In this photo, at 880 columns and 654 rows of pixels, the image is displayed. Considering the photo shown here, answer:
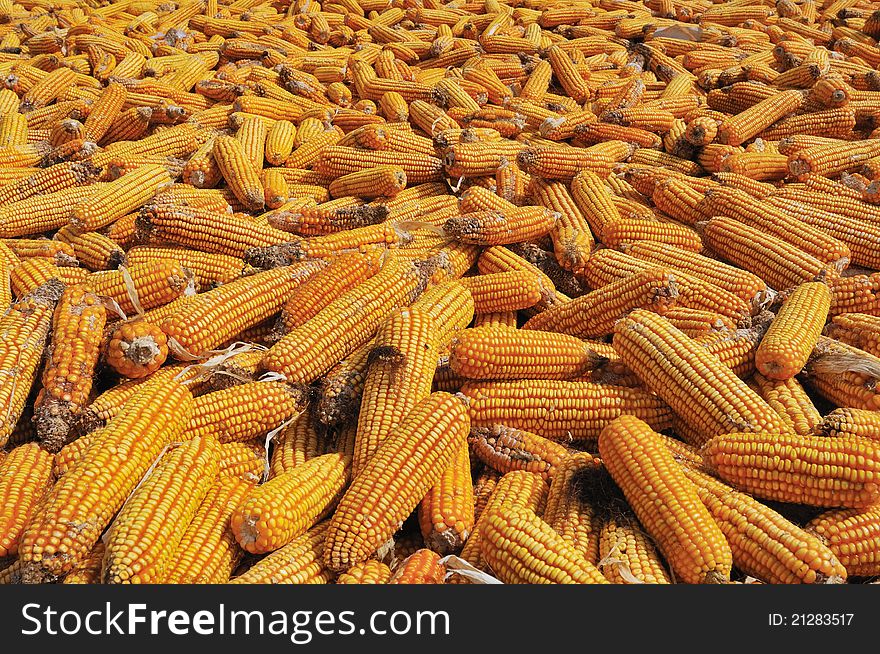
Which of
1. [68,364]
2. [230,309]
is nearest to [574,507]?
[230,309]

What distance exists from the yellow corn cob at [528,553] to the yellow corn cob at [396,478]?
1.31ft

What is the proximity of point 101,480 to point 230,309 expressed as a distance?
1419mm

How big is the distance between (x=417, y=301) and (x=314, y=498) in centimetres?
164

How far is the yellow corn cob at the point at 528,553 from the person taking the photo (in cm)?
273

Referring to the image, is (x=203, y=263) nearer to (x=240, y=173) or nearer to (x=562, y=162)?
(x=240, y=173)

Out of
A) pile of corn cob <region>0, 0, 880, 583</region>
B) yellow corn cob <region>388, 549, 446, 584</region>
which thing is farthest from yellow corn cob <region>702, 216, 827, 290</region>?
yellow corn cob <region>388, 549, 446, 584</region>

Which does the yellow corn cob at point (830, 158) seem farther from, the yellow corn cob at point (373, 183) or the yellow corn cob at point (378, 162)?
the yellow corn cob at point (373, 183)

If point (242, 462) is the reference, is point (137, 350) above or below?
above

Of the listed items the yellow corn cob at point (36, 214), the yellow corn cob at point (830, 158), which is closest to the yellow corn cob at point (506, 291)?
the yellow corn cob at point (830, 158)

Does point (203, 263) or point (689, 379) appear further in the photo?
point (203, 263)

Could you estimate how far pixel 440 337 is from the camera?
4.11m

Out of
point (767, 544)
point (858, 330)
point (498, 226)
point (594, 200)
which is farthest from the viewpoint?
point (594, 200)

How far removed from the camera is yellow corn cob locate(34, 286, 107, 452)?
3527 millimetres

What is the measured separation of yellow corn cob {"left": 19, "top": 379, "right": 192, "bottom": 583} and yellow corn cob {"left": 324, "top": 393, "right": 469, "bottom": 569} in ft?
3.22
